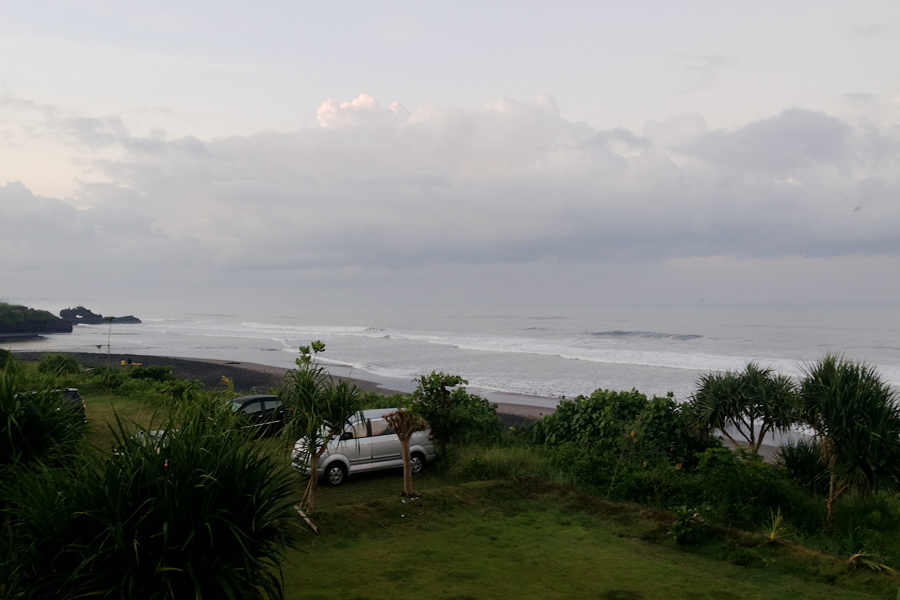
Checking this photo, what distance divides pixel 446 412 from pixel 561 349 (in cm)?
4672

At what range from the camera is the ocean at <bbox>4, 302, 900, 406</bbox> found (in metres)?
39.5

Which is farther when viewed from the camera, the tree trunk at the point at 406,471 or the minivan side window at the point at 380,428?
the minivan side window at the point at 380,428

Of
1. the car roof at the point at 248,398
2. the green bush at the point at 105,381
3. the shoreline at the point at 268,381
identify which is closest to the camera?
the car roof at the point at 248,398

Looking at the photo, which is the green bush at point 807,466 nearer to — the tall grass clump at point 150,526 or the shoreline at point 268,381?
the shoreline at point 268,381

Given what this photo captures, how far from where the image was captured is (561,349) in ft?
197

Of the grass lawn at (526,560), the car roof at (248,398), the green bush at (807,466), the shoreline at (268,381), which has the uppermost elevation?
the car roof at (248,398)

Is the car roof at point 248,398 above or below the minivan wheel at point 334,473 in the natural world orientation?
above

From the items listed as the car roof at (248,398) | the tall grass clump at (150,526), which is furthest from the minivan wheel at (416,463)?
the tall grass clump at (150,526)

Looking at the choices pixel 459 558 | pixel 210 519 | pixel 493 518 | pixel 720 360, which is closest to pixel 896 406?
pixel 493 518

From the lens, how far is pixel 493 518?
10641mm

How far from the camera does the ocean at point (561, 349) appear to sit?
130 ft

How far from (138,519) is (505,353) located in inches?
2099

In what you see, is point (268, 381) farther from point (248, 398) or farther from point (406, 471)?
point (406, 471)

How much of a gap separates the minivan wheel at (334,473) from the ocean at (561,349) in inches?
517
